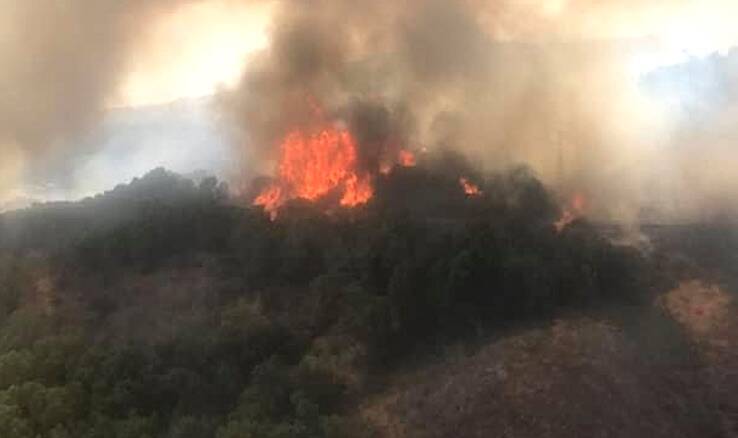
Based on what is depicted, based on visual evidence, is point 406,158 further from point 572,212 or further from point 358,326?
point 358,326

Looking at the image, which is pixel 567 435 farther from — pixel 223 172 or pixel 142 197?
pixel 223 172

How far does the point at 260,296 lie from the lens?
4503 centimetres

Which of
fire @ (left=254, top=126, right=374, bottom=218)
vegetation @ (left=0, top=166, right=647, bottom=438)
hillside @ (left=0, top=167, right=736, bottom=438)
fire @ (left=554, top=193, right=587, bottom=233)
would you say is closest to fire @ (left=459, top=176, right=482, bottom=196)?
vegetation @ (left=0, top=166, right=647, bottom=438)

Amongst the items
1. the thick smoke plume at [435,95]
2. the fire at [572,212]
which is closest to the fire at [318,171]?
the thick smoke plume at [435,95]

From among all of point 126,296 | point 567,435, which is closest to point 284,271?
point 126,296

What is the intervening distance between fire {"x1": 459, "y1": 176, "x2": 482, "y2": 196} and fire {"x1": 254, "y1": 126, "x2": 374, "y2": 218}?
477 cm

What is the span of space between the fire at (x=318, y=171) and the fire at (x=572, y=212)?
984cm

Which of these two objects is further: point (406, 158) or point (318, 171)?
point (406, 158)

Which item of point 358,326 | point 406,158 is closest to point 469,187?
point 406,158

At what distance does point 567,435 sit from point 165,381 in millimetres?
14569

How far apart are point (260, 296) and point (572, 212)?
16.7m

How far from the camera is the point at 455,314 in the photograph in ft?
137

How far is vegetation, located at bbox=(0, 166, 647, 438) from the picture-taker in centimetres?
3634

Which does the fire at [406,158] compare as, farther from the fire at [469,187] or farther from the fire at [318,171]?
the fire at [469,187]
